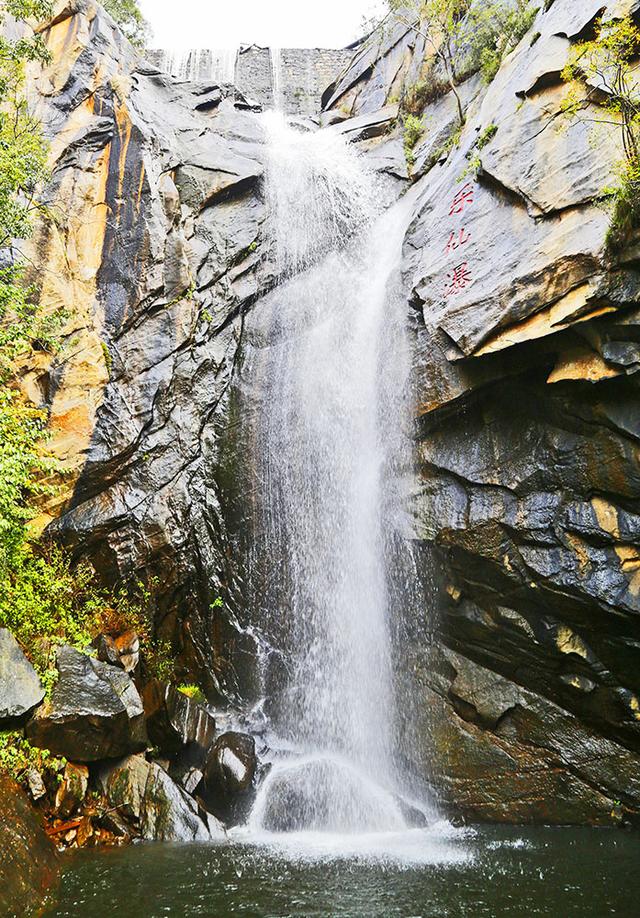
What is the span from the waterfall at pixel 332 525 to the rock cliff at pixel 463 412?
2.23 feet

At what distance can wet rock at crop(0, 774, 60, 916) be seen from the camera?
196 inches

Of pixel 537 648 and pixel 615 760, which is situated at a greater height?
pixel 537 648

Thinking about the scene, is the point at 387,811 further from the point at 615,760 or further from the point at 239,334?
the point at 239,334

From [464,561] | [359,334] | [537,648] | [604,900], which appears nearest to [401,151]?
[359,334]

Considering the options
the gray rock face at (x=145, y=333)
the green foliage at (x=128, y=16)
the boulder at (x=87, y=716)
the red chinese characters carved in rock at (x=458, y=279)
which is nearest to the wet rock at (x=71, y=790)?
the boulder at (x=87, y=716)

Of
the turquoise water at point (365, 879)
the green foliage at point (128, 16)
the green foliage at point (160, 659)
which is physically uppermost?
the green foliage at point (128, 16)

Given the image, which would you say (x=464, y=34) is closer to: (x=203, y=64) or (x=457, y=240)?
(x=457, y=240)

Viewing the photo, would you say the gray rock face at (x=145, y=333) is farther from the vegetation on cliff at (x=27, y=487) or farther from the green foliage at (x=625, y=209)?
the green foliage at (x=625, y=209)

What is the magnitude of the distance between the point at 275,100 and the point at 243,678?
2569cm

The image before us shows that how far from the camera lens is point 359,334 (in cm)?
1253

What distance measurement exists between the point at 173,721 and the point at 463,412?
6855 mm

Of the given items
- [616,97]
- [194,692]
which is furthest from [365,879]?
[616,97]

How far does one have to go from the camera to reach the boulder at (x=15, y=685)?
6.76 meters

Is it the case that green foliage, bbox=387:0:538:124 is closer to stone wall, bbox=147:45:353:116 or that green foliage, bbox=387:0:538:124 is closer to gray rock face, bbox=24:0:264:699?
gray rock face, bbox=24:0:264:699
